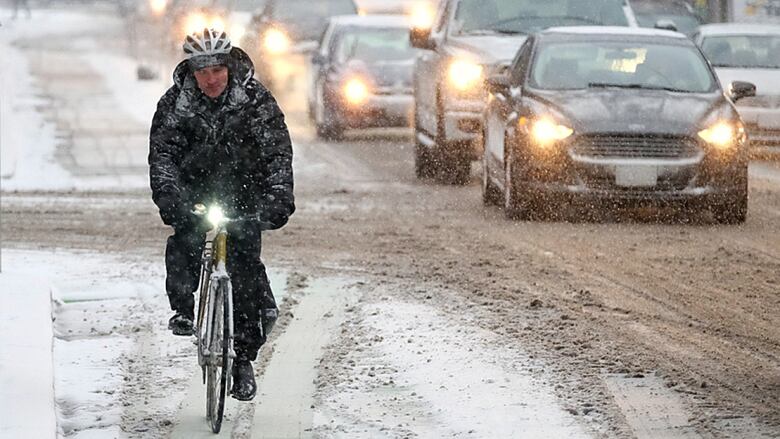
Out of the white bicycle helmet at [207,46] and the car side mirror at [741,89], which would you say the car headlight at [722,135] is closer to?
the car side mirror at [741,89]

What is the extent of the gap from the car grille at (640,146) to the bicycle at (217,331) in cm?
767

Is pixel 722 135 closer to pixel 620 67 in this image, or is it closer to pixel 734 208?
pixel 734 208

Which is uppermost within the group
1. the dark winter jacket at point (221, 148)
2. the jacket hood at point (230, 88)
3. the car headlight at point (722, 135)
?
the jacket hood at point (230, 88)

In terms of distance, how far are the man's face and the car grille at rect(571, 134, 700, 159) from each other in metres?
7.66

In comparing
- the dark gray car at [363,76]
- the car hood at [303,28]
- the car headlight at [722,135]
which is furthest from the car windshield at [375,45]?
the car headlight at [722,135]

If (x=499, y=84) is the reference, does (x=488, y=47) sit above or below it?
below

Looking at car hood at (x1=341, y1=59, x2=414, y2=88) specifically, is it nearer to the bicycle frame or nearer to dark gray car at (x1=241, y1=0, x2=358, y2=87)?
dark gray car at (x1=241, y1=0, x2=358, y2=87)

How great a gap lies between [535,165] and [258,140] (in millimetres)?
7664

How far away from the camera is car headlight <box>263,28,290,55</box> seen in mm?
29859

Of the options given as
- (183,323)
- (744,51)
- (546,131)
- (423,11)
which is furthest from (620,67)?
(423,11)

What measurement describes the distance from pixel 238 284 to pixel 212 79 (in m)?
0.85

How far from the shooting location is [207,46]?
7.69 metres

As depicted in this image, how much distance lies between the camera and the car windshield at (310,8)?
30.6m

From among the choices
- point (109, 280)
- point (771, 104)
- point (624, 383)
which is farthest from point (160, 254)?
point (771, 104)
